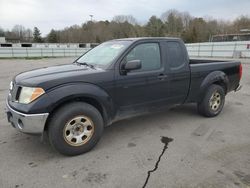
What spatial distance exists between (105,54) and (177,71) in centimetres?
142

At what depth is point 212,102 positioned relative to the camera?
5.01 m

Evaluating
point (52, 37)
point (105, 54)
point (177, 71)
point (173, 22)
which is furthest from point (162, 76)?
point (52, 37)

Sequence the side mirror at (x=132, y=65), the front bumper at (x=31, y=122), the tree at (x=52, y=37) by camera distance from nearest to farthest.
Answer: the front bumper at (x=31, y=122) < the side mirror at (x=132, y=65) < the tree at (x=52, y=37)

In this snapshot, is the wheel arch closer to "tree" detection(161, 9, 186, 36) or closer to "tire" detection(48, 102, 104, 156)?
"tire" detection(48, 102, 104, 156)

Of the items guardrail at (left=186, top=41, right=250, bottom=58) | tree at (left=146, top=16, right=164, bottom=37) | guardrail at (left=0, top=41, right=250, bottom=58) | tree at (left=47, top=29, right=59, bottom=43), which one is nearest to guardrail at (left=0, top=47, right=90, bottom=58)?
guardrail at (left=0, top=41, right=250, bottom=58)

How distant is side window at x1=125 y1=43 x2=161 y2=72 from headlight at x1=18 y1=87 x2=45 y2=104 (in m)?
1.55

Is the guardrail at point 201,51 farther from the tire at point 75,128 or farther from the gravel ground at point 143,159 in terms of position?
the tire at point 75,128

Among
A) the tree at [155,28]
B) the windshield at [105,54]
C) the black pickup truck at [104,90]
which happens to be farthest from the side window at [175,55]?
the tree at [155,28]

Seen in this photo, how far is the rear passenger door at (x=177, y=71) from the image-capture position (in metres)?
4.23

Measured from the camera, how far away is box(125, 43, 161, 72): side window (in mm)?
3867

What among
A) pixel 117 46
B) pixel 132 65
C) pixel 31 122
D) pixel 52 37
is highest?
pixel 52 37

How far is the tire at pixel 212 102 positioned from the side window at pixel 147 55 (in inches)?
59.9

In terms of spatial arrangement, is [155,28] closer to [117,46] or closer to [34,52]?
[34,52]

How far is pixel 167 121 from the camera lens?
480 cm
